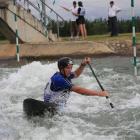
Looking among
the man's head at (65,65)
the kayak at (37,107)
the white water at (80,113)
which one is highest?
the man's head at (65,65)

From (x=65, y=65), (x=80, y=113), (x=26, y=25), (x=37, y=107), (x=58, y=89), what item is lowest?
(x=80, y=113)

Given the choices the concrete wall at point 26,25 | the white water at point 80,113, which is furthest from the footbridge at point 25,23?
the white water at point 80,113

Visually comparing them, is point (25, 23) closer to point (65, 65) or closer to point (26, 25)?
point (26, 25)

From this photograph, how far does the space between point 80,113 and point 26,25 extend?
57.2 ft

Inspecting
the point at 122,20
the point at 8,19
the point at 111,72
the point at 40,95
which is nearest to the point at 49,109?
the point at 40,95

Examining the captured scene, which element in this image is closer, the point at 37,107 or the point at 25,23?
the point at 37,107

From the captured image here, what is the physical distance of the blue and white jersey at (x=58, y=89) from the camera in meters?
11.7

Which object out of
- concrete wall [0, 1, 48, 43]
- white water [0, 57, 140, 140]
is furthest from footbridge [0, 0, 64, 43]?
white water [0, 57, 140, 140]

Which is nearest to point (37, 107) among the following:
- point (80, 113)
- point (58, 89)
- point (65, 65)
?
point (58, 89)

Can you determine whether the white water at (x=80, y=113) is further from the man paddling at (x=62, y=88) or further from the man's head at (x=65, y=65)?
the man's head at (x=65, y=65)

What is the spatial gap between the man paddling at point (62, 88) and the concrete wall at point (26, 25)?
17.6 m

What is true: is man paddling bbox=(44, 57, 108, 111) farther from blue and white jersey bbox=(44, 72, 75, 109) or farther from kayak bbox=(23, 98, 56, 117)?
kayak bbox=(23, 98, 56, 117)

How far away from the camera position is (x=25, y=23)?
30094 millimetres

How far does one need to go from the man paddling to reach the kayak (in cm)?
20
